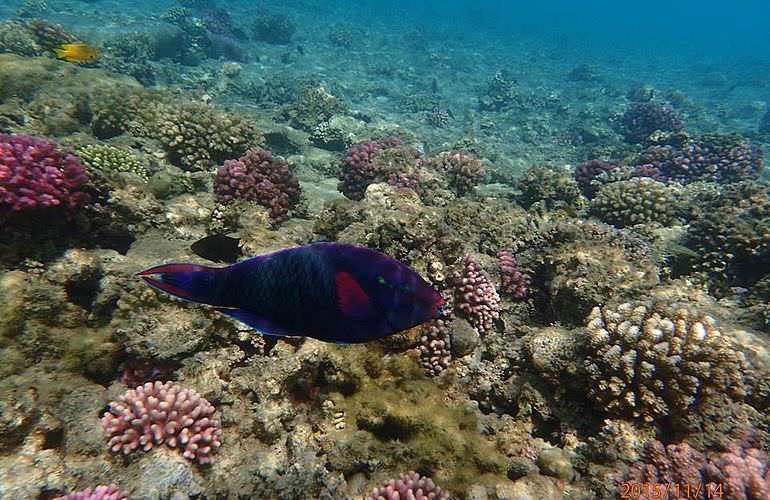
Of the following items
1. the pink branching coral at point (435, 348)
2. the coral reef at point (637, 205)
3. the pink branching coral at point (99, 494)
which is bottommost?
the pink branching coral at point (99, 494)

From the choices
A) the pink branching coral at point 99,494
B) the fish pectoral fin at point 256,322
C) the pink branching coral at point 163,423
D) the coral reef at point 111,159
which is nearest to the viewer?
the fish pectoral fin at point 256,322

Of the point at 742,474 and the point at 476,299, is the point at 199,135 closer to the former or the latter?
the point at 476,299

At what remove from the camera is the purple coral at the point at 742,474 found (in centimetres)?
289

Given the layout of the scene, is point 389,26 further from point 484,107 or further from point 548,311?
point 548,311

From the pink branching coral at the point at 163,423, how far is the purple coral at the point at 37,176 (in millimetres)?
2272

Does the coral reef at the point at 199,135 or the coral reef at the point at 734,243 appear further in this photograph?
the coral reef at the point at 199,135

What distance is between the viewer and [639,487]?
313cm

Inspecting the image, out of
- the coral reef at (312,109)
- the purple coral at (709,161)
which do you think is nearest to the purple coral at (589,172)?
the purple coral at (709,161)

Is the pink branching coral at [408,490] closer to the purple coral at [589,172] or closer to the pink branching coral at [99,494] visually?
the pink branching coral at [99,494]

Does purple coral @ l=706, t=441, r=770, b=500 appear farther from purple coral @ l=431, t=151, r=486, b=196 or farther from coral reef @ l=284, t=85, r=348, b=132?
coral reef @ l=284, t=85, r=348, b=132

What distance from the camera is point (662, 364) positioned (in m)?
3.65

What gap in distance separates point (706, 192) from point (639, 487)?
29.5ft

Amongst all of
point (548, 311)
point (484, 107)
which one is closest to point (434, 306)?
point (548, 311)

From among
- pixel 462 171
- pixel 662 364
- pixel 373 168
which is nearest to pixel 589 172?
pixel 462 171
